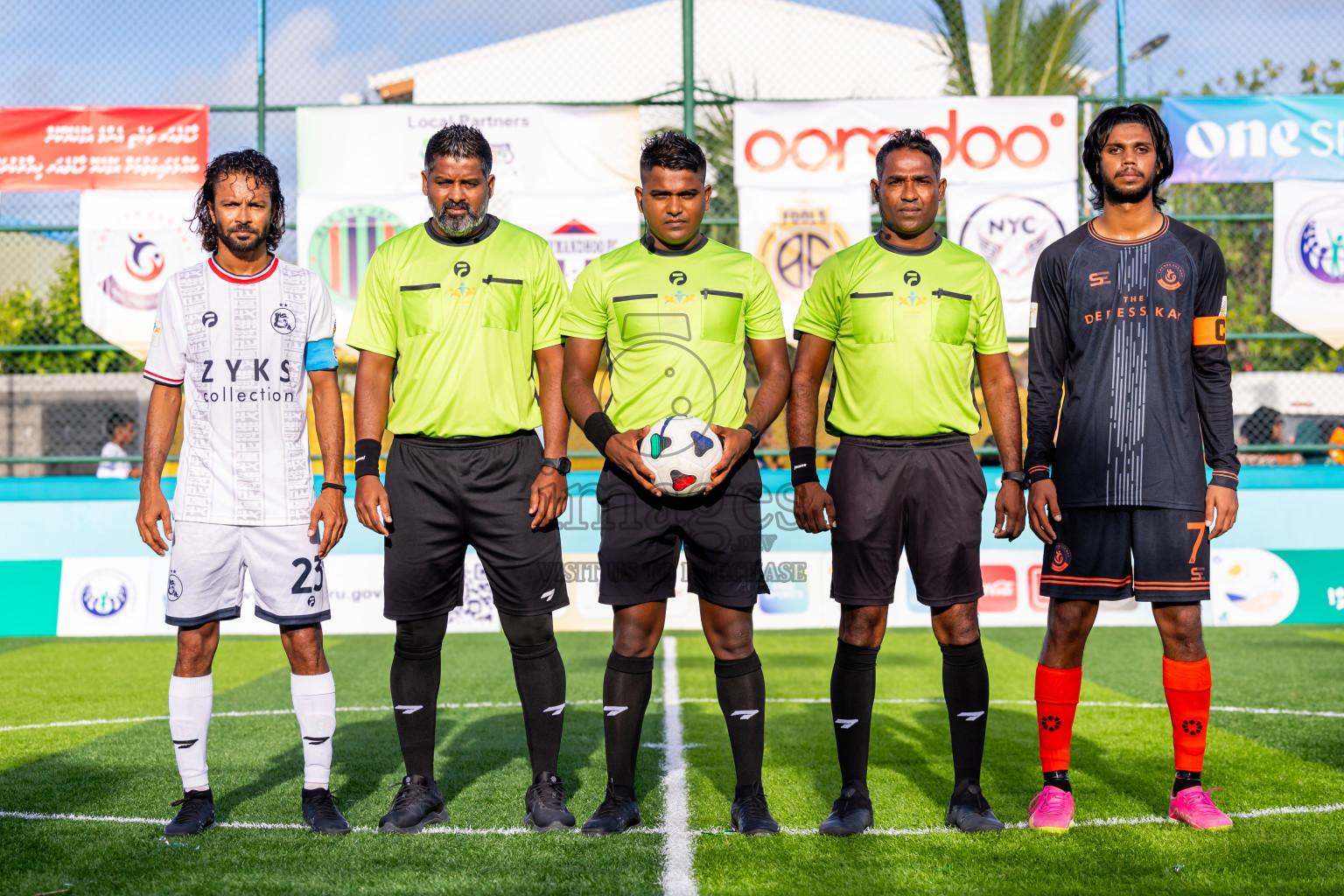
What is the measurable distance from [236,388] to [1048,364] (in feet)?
9.01

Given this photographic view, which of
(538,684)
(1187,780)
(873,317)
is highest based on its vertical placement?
(873,317)

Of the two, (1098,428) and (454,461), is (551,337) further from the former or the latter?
(1098,428)

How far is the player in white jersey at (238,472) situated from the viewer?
385 centimetres

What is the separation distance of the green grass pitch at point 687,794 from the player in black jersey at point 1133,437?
455mm

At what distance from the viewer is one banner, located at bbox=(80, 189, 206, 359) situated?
9.92 m

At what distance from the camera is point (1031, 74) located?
15922 mm

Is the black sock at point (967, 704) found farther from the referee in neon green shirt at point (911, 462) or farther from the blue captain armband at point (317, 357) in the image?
the blue captain armband at point (317, 357)

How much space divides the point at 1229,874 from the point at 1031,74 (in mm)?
14474

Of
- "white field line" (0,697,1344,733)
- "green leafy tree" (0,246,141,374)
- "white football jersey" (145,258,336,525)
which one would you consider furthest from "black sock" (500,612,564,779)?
"green leafy tree" (0,246,141,374)

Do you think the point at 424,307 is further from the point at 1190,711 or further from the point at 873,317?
the point at 1190,711

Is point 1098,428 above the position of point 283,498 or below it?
above

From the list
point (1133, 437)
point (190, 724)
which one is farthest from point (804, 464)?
point (190, 724)

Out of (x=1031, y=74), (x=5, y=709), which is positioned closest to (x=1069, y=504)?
(x=5, y=709)

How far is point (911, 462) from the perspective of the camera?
384cm
